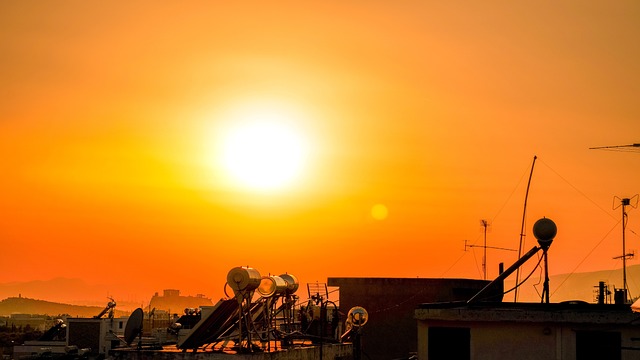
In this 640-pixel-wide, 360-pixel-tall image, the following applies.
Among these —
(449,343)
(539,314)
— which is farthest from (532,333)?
(449,343)

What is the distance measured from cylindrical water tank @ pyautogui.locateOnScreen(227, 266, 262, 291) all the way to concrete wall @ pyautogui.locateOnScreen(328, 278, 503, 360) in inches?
662

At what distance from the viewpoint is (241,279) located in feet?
124

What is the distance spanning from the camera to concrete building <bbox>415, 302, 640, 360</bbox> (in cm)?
2781

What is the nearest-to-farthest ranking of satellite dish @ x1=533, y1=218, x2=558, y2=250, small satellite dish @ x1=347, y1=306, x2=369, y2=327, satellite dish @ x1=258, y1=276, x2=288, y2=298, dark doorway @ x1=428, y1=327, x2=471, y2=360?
dark doorway @ x1=428, y1=327, x2=471, y2=360
satellite dish @ x1=533, y1=218, x2=558, y2=250
satellite dish @ x1=258, y1=276, x2=288, y2=298
small satellite dish @ x1=347, y1=306, x2=369, y2=327

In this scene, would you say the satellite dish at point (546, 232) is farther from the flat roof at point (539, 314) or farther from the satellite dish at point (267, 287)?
the satellite dish at point (267, 287)

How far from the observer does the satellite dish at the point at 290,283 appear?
152 feet

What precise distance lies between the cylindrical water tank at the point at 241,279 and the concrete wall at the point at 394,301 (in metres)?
16.8

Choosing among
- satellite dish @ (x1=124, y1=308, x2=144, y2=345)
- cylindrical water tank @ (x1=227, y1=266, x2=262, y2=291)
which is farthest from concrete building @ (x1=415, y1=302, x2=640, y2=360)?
satellite dish @ (x1=124, y1=308, x2=144, y2=345)

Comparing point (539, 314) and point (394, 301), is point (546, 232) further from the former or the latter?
point (394, 301)

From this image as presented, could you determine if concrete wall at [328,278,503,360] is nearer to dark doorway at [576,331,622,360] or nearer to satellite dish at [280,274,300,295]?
satellite dish at [280,274,300,295]

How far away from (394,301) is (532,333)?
86.8 ft

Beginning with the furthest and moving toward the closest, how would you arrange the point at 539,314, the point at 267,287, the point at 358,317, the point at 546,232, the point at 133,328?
the point at 358,317 < the point at 133,328 < the point at 267,287 < the point at 546,232 < the point at 539,314

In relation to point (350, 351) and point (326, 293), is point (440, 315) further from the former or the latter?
point (326, 293)

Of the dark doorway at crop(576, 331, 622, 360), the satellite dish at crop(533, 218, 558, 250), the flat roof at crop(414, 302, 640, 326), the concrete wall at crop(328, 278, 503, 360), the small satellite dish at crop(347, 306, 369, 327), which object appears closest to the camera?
the flat roof at crop(414, 302, 640, 326)
